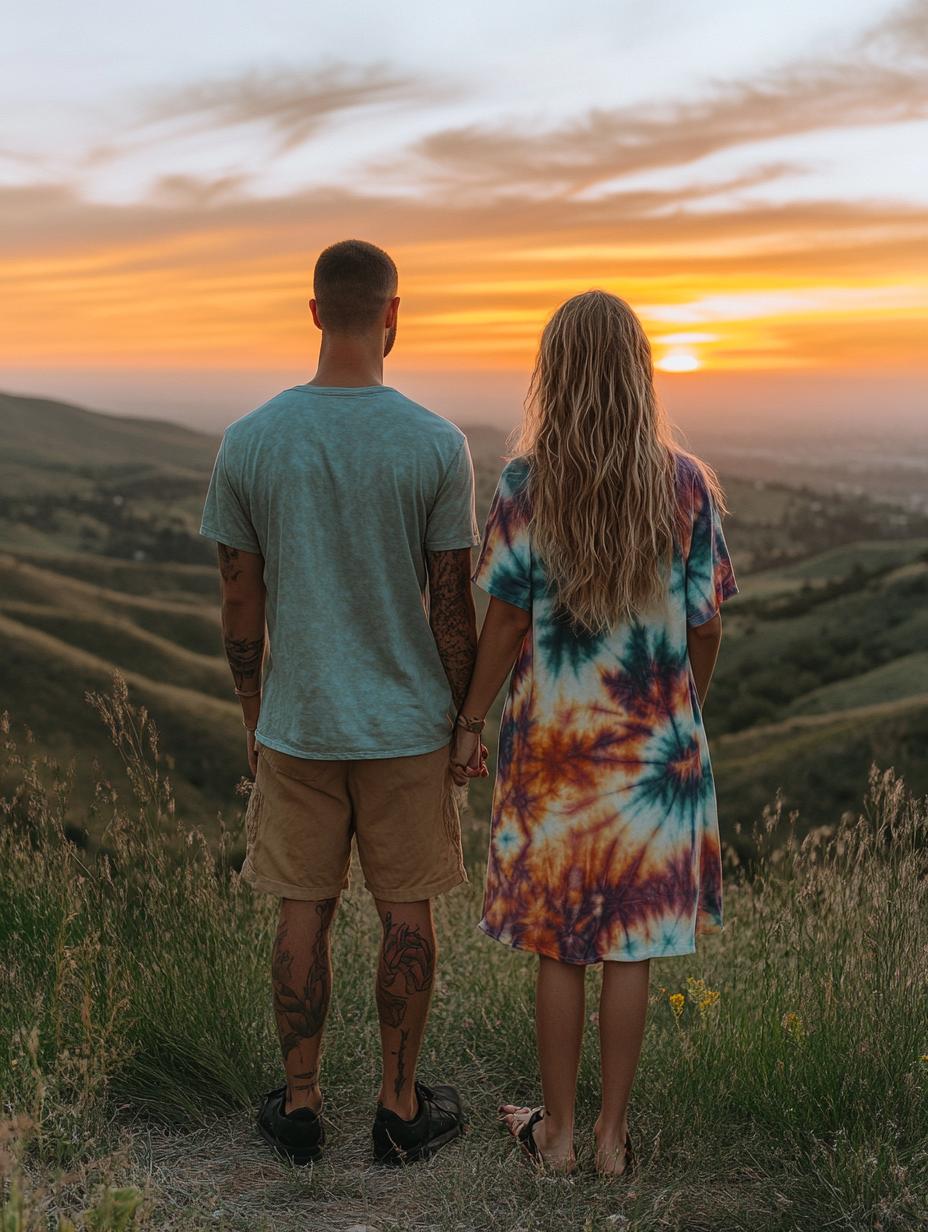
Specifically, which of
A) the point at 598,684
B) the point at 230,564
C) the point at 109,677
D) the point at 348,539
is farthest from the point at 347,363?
the point at 109,677

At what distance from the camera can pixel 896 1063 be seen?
303 centimetres

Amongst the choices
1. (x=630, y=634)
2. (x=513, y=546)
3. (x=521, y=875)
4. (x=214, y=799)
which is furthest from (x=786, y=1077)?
(x=214, y=799)

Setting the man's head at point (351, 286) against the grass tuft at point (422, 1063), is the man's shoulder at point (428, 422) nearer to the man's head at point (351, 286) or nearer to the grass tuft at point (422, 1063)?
the man's head at point (351, 286)

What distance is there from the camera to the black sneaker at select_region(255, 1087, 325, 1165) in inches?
115

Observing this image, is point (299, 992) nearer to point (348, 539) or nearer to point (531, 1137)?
point (531, 1137)

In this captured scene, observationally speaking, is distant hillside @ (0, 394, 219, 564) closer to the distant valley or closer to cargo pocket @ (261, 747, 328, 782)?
the distant valley

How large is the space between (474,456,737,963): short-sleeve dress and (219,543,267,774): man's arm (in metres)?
0.72

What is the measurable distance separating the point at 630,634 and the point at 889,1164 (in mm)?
1628

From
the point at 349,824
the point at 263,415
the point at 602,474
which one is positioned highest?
the point at 263,415

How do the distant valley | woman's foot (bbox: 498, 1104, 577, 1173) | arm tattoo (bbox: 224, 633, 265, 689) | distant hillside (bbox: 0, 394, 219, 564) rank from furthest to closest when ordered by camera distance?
1. distant hillside (bbox: 0, 394, 219, 564)
2. the distant valley
3. arm tattoo (bbox: 224, 633, 265, 689)
4. woman's foot (bbox: 498, 1104, 577, 1173)

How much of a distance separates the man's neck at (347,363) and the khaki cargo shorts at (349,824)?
3.69 ft

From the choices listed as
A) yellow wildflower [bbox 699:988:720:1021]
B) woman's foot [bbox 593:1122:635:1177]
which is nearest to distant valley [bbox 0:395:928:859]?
woman's foot [bbox 593:1122:635:1177]

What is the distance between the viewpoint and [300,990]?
299cm

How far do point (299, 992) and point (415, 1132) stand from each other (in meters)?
0.57
